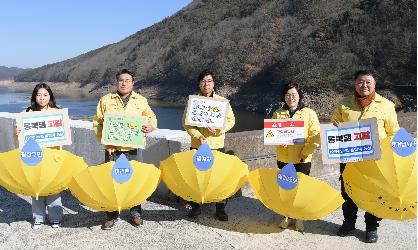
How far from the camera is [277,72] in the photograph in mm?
80500

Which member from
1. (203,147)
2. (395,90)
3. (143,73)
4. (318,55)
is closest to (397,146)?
(203,147)

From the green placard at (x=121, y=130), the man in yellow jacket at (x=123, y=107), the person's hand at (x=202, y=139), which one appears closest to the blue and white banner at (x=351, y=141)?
the person's hand at (x=202, y=139)

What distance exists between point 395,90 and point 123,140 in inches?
2412

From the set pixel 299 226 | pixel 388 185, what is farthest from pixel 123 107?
pixel 388 185

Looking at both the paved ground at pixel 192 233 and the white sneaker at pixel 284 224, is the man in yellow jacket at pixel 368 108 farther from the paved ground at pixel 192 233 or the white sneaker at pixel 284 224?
the white sneaker at pixel 284 224

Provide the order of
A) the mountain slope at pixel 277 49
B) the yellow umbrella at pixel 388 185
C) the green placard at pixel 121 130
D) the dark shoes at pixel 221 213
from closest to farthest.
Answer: the yellow umbrella at pixel 388 185, the green placard at pixel 121 130, the dark shoes at pixel 221 213, the mountain slope at pixel 277 49

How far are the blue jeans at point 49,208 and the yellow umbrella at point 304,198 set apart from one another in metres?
2.14

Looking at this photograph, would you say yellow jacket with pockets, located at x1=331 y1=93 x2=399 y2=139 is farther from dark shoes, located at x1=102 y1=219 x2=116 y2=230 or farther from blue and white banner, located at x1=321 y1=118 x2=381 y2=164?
dark shoes, located at x1=102 y1=219 x2=116 y2=230

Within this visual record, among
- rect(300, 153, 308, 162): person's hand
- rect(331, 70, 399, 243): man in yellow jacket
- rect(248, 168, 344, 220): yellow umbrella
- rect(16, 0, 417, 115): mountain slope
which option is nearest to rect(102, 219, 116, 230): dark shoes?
rect(248, 168, 344, 220): yellow umbrella

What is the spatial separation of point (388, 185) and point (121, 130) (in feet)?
8.02

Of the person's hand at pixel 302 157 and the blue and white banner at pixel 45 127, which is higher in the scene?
the blue and white banner at pixel 45 127

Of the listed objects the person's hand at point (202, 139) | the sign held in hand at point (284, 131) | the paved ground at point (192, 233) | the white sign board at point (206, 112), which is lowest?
the paved ground at point (192, 233)

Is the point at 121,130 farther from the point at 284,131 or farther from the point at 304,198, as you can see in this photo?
the point at 304,198

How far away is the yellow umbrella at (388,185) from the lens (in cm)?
372
